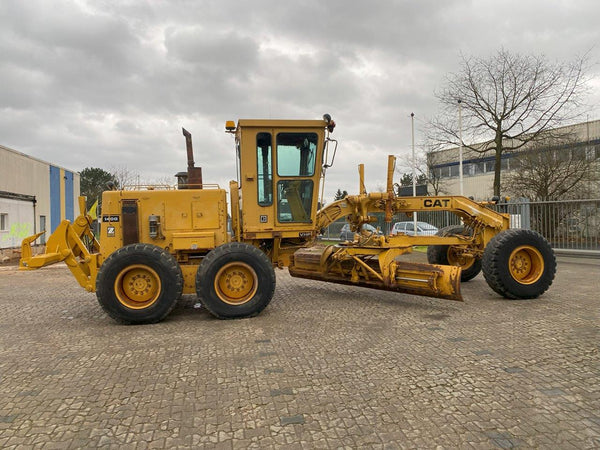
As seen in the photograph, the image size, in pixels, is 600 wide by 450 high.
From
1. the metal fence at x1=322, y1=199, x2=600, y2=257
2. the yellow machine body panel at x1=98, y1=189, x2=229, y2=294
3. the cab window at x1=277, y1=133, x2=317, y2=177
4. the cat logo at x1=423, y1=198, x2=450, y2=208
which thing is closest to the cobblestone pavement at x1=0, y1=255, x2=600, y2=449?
the yellow machine body panel at x1=98, y1=189, x2=229, y2=294

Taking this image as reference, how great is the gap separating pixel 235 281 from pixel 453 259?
528 cm

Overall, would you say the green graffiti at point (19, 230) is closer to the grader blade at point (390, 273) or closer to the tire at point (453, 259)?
the grader blade at point (390, 273)

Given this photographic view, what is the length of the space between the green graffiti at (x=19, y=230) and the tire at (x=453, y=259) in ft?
58.4

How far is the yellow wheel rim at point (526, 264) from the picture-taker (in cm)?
728

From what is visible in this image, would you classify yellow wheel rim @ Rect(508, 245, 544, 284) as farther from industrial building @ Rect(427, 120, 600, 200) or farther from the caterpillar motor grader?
industrial building @ Rect(427, 120, 600, 200)

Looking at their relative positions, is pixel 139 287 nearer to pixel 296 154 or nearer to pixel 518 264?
pixel 296 154

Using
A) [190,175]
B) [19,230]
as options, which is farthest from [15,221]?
[190,175]

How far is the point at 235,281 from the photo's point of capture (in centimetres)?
630

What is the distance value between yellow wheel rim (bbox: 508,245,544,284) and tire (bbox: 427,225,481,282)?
58.8 inches

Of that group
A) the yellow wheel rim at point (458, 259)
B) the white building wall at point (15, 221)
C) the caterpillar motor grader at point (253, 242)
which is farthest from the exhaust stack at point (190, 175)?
the white building wall at point (15, 221)

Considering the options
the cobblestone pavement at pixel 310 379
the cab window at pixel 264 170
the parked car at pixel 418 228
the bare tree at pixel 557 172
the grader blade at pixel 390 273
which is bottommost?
the cobblestone pavement at pixel 310 379

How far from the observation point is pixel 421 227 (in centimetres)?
1852

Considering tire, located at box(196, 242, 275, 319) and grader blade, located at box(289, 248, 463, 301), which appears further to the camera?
grader blade, located at box(289, 248, 463, 301)

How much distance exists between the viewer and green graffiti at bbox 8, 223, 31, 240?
18.2 metres
